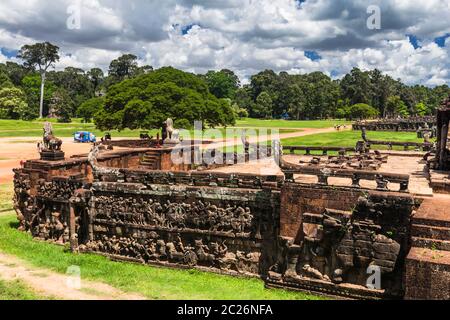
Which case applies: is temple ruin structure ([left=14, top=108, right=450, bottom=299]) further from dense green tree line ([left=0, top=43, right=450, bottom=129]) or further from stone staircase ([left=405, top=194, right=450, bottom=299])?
dense green tree line ([left=0, top=43, right=450, bottom=129])

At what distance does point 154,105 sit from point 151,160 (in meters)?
16.4

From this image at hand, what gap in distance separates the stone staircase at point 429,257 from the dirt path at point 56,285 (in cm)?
597

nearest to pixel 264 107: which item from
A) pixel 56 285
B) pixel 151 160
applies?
pixel 151 160

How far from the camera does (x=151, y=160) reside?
19875 millimetres

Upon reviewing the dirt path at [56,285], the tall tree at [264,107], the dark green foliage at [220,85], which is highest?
the dark green foliage at [220,85]

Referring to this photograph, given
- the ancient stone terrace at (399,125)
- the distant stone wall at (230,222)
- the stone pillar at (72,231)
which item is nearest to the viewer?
the distant stone wall at (230,222)

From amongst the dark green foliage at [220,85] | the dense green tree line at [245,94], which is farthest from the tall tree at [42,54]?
the dark green foliage at [220,85]

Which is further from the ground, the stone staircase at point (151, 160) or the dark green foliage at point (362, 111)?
the dark green foliage at point (362, 111)

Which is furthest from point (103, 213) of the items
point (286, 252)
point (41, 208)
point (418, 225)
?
point (418, 225)

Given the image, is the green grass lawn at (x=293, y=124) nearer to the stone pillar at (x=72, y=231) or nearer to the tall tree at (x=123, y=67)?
the tall tree at (x=123, y=67)

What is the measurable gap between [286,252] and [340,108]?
97838 mm

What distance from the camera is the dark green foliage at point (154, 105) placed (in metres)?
34.8

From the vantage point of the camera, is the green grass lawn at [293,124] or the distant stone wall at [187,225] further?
the green grass lawn at [293,124]

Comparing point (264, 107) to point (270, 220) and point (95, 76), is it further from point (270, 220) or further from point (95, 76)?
point (270, 220)
